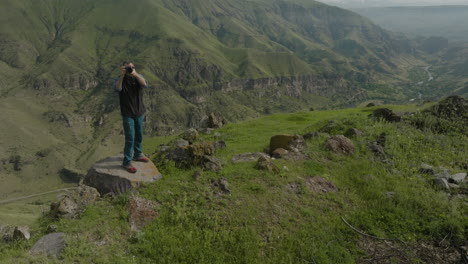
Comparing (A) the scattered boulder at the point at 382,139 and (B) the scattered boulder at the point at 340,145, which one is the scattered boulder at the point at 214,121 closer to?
(B) the scattered boulder at the point at 340,145

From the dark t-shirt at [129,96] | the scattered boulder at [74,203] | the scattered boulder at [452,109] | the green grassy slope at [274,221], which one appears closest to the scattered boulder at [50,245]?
the green grassy slope at [274,221]

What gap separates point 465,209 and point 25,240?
1366 centimetres

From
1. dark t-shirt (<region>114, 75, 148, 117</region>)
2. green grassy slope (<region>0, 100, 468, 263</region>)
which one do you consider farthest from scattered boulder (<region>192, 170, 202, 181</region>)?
dark t-shirt (<region>114, 75, 148, 117</region>)

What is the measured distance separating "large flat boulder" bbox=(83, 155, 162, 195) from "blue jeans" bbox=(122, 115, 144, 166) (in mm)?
475

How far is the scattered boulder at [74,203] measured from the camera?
810cm

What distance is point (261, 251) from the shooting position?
23.8 feet

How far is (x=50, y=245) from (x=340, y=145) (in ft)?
42.7

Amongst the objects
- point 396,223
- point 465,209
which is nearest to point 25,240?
point 396,223

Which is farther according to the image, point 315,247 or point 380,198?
point 380,198

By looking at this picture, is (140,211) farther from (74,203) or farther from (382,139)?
(382,139)

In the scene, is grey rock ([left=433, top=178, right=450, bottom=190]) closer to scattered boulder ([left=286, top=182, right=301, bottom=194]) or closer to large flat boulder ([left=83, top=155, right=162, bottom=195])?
scattered boulder ([left=286, top=182, right=301, bottom=194])

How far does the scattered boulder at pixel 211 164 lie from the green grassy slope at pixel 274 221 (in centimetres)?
35

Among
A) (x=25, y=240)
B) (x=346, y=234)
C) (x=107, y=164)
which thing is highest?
(x=107, y=164)

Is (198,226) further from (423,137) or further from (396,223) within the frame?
(423,137)
